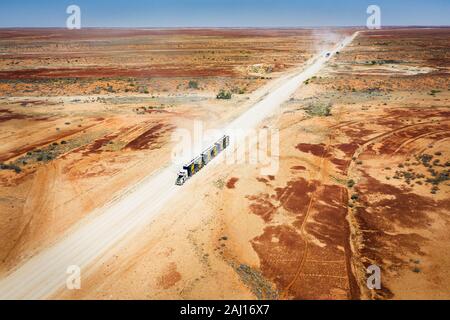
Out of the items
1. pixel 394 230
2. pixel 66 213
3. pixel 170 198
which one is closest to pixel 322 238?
pixel 394 230

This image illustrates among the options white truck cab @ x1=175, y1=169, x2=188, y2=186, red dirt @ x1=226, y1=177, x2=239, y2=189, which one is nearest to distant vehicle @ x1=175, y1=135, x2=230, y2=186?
white truck cab @ x1=175, y1=169, x2=188, y2=186

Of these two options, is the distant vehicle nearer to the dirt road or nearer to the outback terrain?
the dirt road

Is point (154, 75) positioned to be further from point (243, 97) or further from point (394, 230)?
point (394, 230)

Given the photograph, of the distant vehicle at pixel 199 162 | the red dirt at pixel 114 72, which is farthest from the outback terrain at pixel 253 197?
the red dirt at pixel 114 72

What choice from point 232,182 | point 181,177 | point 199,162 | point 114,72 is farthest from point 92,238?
point 114,72

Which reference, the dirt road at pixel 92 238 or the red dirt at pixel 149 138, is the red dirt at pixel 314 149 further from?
the red dirt at pixel 149 138

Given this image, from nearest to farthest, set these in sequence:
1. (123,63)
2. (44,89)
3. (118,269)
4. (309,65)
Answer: (118,269) → (44,89) → (309,65) → (123,63)

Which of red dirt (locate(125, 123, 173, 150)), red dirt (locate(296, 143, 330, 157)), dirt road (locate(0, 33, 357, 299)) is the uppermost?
red dirt (locate(125, 123, 173, 150))
